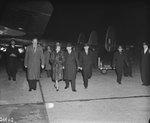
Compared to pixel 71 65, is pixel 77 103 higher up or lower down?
lower down

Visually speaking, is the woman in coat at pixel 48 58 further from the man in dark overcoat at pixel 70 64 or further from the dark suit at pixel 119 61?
the dark suit at pixel 119 61

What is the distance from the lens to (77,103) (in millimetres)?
8305

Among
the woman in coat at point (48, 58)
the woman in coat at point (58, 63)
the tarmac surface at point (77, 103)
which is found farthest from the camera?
the woman in coat at point (48, 58)

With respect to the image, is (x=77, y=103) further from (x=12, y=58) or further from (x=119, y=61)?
(x=12, y=58)

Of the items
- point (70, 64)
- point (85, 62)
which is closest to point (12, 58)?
point (70, 64)

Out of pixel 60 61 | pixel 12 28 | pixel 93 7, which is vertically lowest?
pixel 60 61

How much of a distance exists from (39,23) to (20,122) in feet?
47.4

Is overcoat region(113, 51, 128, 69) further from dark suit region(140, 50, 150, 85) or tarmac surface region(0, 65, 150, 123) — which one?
dark suit region(140, 50, 150, 85)

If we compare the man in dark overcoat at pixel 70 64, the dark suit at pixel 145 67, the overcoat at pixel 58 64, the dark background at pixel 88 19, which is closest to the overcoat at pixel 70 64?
the man in dark overcoat at pixel 70 64

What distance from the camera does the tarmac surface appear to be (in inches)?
272

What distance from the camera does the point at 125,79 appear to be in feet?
40.7

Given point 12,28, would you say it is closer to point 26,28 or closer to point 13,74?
point 26,28

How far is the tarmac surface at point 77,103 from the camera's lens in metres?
6.91

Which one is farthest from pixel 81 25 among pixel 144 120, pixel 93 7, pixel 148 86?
pixel 144 120
